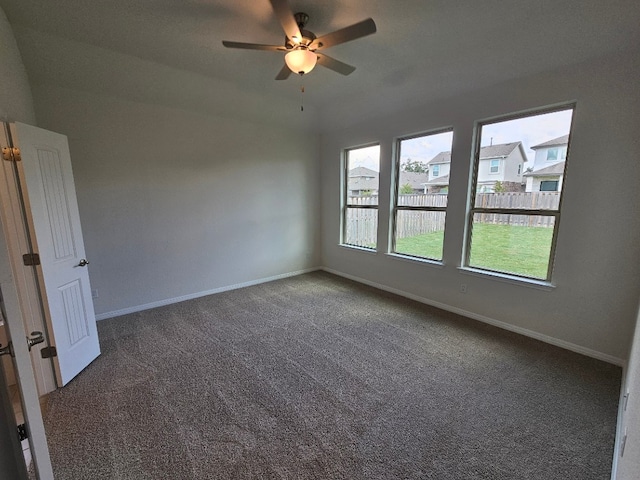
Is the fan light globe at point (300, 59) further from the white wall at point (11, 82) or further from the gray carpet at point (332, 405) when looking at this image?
the gray carpet at point (332, 405)

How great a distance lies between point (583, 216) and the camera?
103 inches

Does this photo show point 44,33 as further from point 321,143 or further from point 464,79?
point 464,79

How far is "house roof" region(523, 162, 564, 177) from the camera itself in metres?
2.76

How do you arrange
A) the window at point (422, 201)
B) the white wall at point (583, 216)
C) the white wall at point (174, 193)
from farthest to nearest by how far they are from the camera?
the window at point (422, 201) → the white wall at point (174, 193) → the white wall at point (583, 216)

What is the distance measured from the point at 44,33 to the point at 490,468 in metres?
4.82

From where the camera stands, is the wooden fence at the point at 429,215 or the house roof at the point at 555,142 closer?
the house roof at the point at 555,142

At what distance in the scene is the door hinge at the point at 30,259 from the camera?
6.86 feet

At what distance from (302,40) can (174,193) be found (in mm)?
2736

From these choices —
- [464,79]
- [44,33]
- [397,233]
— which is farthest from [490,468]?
[44,33]

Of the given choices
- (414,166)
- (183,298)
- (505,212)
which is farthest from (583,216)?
(183,298)

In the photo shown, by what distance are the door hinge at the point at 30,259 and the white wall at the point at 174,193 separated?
138 cm

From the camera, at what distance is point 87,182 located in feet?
10.8

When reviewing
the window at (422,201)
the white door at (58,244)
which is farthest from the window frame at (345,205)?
the white door at (58,244)

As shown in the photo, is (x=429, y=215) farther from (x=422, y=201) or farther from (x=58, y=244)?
(x=58, y=244)
